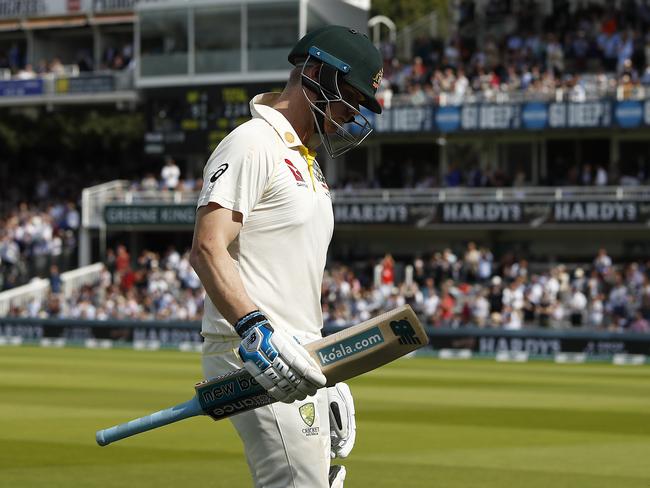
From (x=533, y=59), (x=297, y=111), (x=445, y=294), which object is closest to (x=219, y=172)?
(x=297, y=111)

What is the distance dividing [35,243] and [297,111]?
3175 centimetres

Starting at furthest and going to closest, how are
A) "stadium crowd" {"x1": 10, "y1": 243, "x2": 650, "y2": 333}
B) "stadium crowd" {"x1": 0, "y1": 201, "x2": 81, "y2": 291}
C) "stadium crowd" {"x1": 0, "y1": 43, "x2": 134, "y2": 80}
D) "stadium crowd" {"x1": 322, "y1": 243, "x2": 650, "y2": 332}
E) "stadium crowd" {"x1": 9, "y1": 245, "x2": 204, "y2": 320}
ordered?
"stadium crowd" {"x1": 0, "y1": 43, "x2": 134, "y2": 80}
"stadium crowd" {"x1": 0, "y1": 201, "x2": 81, "y2": 291}
"stadium crowd" {"x1": 9, "y1": 245, "x2": 204, "y2": 320}
"stadium crowd" {"x1": 10, "y1": 243, "x2": 650, "y2": 333}
"stadium crowd" {"x1": 322, "y1": 243, "x2": 650, "y2": 332}

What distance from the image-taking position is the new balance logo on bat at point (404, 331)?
157 inches

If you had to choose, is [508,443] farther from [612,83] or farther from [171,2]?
[171,2]

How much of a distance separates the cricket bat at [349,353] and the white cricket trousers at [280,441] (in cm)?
10

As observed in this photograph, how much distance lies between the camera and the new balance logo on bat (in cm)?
399

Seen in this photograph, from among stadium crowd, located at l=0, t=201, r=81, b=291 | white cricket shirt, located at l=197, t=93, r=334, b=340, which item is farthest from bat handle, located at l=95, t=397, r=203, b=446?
stadium crowd, located at l=0, t=201, r=81, b=291

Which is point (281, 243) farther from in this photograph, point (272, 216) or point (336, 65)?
point (336, 65)


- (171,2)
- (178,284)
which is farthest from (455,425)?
(171,2)

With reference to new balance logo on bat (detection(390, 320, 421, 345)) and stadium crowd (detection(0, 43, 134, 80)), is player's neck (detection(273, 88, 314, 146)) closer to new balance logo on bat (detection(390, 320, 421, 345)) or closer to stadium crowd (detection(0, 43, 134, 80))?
new balance logo on bat (detection(390, 320, 421, 345))

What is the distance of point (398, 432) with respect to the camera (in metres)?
11.2

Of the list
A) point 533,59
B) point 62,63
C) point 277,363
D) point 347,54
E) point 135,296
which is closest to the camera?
point 277,363

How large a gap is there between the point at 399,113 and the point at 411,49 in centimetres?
357

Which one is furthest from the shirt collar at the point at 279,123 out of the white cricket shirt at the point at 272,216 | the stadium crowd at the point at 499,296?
the stadium crowd at the point at 499,296
